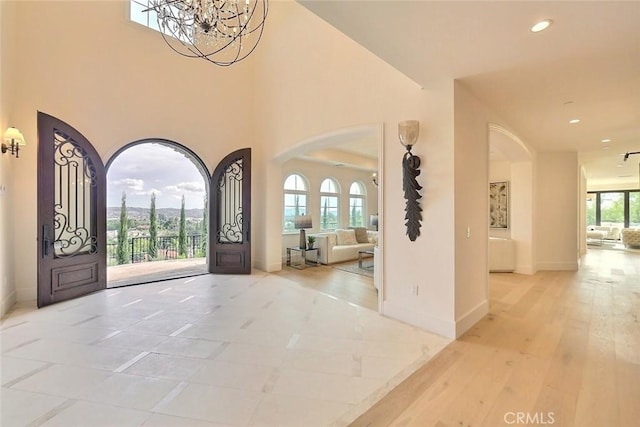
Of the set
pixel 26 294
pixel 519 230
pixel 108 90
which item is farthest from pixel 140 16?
pixel 519 230

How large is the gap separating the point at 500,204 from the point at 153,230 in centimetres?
920

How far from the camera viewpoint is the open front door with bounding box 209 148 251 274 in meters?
6.04

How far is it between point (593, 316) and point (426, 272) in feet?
7.54

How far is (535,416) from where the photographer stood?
189 centimetres

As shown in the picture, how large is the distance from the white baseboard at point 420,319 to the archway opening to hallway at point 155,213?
4655 mm

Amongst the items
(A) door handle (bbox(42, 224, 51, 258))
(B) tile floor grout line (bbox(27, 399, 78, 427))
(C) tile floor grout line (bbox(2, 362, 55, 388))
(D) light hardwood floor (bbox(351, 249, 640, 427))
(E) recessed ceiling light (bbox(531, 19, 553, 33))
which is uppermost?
(E) recessed ceiling light (bbox(531, 19, 553, 33))

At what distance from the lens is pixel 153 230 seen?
27.2ft

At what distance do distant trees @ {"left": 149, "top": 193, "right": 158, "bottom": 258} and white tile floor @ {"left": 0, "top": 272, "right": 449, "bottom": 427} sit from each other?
14.3 ft

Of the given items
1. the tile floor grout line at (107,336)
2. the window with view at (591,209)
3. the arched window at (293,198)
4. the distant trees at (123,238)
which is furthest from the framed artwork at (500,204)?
the window with view at (591,209)

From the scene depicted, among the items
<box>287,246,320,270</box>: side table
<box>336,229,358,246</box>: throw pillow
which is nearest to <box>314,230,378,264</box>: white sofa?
<box>336,229,358,246</box>: throw pillow

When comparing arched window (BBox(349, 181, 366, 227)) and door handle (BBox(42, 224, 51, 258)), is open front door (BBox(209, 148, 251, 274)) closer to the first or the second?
door handle (BBox(42, 224, 51, 258))

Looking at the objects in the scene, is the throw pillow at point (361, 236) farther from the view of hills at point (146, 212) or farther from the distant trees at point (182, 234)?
the distant trees at point (182, 234)

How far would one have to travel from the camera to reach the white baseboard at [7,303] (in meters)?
3.58

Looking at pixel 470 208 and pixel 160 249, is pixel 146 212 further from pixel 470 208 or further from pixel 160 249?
pixel 470 208
